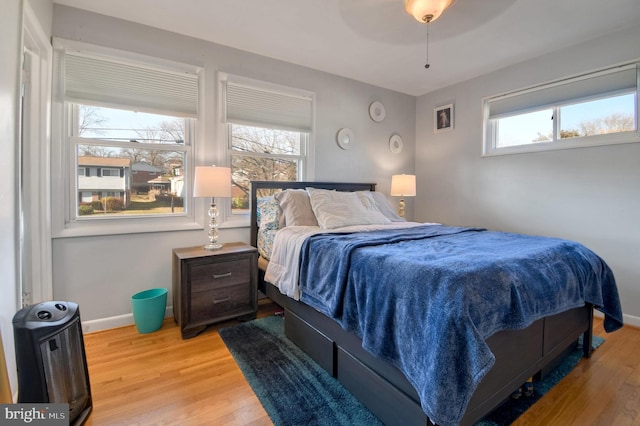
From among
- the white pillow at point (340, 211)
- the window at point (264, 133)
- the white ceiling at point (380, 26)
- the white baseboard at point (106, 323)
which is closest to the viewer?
the white ceiling at point (380, 26)

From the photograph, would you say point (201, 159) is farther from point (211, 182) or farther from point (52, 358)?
point (52, 358)

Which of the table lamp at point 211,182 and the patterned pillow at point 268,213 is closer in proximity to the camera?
the table lamp at point 211,182

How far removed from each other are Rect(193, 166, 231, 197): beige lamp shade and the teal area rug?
3.75 ft

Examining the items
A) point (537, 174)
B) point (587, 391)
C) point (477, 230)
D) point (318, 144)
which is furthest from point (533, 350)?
point (318, 144)

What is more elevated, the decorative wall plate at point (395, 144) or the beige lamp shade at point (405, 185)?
the decorative wall plate at point (395, 144)

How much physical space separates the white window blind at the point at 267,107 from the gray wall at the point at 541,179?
6.28ft

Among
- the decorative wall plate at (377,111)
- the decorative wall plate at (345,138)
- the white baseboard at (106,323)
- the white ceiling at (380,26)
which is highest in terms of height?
the white ceiling at (380,26)

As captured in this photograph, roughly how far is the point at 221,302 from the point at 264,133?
1783 millimetres

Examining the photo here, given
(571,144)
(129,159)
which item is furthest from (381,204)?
(129,159)

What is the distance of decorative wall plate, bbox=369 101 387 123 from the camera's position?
383 cm

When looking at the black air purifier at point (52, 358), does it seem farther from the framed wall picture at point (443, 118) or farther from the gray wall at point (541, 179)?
the framed wall picture at point (443, 118)

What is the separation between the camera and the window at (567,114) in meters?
2.58

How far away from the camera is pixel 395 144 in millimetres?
4105

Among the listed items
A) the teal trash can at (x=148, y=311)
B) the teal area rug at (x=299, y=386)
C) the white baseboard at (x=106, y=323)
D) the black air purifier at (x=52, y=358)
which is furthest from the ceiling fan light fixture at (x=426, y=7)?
the white baseboard at (x=106, y=323)
